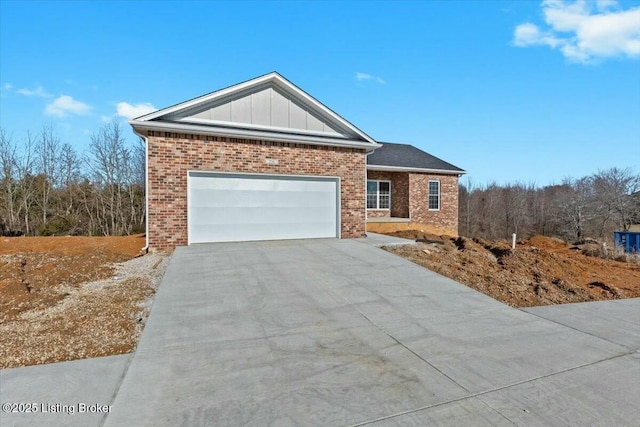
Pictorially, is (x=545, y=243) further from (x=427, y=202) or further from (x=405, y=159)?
(x=405, y=159)

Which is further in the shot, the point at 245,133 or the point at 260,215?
the point at 260,215

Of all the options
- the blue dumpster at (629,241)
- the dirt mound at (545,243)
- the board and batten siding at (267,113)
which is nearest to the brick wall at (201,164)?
the board and batten siding at (267,113)

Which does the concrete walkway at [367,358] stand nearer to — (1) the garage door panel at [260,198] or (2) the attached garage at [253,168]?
(2) the attached garage at [253,168]

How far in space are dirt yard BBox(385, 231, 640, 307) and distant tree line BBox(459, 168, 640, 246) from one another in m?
15.9

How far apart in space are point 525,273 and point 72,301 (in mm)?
9091

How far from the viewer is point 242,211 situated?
32.7 feet

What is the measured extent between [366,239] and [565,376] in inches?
318

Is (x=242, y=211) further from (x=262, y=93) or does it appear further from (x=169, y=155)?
(x=262, y=93)

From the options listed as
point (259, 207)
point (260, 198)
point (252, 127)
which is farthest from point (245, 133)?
point (259, 207)

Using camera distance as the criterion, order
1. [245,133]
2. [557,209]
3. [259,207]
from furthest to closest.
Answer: [557,209] < [259,207] < [245,133]

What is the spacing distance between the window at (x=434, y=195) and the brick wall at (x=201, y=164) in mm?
8866

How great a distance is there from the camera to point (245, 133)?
9.77 metres

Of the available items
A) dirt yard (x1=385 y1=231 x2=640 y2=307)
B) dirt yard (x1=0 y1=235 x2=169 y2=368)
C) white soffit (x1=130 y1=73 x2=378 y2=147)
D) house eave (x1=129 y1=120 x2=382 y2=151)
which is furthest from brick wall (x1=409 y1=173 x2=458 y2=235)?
dirt yard (x1=0 y1=235 x2=169 y2=368)

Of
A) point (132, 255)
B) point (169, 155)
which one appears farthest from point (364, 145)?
point (132, 255)
